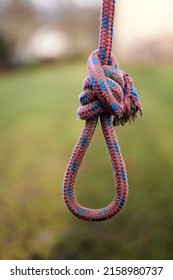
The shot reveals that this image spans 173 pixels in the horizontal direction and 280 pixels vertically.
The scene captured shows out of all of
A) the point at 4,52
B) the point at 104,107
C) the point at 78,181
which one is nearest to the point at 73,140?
the point at 78,181

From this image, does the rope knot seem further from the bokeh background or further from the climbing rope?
the bokeh background

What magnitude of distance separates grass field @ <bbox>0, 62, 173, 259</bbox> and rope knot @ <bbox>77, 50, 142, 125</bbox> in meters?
0.99

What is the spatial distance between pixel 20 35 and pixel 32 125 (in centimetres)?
223

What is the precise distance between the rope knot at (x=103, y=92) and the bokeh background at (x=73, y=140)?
3.34 feet

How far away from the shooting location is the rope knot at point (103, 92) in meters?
0.73

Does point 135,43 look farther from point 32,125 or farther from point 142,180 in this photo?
point 142,180

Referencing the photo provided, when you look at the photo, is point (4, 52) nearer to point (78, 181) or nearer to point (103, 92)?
point (78, 181)

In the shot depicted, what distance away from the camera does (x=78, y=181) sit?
7.23ft

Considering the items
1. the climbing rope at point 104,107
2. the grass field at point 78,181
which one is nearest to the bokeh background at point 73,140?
the grass field at point 78,181

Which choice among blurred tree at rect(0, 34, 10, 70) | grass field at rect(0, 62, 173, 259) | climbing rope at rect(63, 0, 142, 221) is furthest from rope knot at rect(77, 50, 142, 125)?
blurred tree at rect(0, 34, 10, 70)

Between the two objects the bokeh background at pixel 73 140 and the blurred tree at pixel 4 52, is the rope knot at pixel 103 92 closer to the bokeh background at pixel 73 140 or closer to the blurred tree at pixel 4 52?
the bokeh background at pixel 73 140
